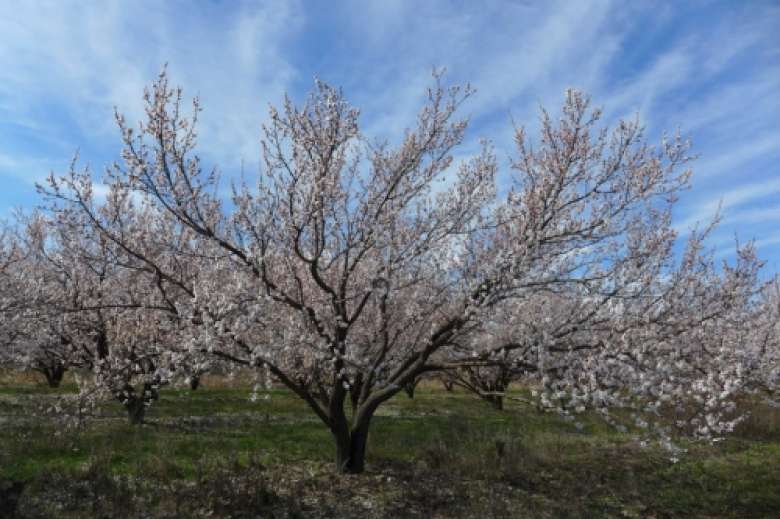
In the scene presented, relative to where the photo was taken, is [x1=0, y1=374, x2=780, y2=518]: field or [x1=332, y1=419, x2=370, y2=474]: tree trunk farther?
[x1=332, y1=419, x2=370, y2=474]: tree trunk

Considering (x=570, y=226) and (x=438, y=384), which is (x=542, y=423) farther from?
(x=438, y=384)

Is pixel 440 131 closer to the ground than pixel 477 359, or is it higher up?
higher up

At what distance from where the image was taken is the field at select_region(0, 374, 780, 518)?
903cm

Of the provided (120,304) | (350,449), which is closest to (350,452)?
(350,449)

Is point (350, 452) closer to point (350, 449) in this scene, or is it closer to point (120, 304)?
point (350, 449)

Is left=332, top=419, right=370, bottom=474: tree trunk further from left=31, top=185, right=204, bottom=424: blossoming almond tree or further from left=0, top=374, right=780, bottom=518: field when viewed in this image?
left=31, top=185, right=204, bottom=424: blossoming almond tree

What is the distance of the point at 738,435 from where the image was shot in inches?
709

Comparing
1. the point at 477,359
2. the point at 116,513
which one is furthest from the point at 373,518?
the point at 116,513

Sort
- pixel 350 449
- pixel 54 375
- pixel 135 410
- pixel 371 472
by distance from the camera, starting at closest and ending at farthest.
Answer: pixel 350 449, pixel 371 472, pixel 135 410, pixel 54 375

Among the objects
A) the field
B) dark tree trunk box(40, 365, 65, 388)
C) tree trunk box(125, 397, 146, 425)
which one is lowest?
the field

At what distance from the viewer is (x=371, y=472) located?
11414 mm

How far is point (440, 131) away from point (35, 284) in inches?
608

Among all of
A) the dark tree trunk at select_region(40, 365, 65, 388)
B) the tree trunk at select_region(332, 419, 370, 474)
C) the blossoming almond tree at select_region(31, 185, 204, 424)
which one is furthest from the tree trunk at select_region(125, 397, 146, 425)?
the dark tree trunk at select_region(40, 365, 65, 388)

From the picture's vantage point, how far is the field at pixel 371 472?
356 inches
